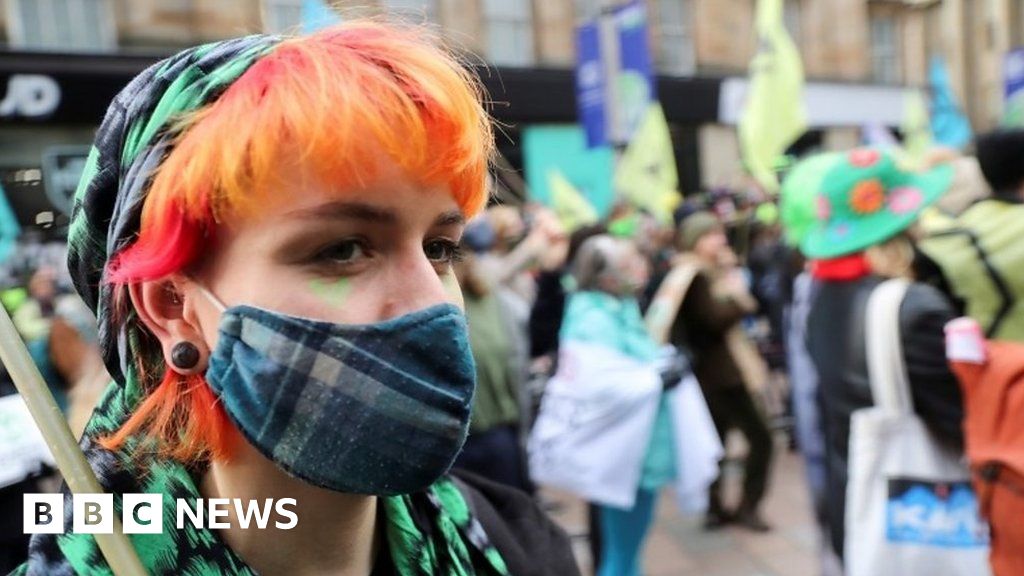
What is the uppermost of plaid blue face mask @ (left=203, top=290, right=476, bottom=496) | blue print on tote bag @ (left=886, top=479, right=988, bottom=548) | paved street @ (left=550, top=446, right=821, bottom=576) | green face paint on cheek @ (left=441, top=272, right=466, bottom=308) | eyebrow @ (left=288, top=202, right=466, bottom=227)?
eyebrow @ (left=288, top=202, right=466, bottom=227)

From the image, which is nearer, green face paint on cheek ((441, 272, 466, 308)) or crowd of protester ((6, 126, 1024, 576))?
green face paint on cheek ((441, 272, 466, 308))

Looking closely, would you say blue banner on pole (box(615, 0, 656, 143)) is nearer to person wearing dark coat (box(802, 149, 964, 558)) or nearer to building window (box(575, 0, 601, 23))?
person wearing dark coat (box(802, 149, 964, 558))

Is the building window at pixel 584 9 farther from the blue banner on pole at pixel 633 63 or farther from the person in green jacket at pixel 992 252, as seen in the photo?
the person in green jacket at pixel 992 252

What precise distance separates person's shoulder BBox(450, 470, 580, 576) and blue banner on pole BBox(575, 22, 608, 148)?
21.3 ft

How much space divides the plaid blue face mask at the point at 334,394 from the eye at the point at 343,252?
0.07m

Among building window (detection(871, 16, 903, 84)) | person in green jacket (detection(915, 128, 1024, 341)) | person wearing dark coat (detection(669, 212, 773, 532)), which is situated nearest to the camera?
person in green jacket (detection(915, 128, 1024, 341))

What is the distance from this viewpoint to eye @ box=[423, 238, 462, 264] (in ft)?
3.43

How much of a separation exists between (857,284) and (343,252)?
204cm

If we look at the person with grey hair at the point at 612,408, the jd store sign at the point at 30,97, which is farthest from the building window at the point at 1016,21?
the person with grey hair at the point at 612,408

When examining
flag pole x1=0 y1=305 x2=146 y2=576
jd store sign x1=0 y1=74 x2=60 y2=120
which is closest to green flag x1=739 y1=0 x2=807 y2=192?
flag pole x1=0 y1=305 x2=146 y2=576

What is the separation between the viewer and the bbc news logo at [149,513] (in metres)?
0.91

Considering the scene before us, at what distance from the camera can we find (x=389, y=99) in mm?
929

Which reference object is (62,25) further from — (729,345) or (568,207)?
(729,345)

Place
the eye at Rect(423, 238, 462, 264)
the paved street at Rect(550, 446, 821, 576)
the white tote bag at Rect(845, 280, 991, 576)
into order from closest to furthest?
the eye at Rect(423, 238, 462, 264) < the white tote bag at Rect(845, 280, 991, 576) < the paved street at Rect(550, 446, 821, 576)
